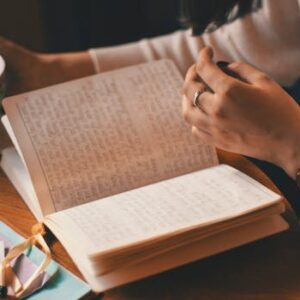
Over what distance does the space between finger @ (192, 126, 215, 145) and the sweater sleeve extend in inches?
11.1

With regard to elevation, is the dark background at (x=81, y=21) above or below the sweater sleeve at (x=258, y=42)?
below

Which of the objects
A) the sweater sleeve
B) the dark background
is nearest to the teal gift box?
the sweater sleeve

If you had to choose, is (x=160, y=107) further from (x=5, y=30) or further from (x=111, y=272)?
(x=5, y=30)

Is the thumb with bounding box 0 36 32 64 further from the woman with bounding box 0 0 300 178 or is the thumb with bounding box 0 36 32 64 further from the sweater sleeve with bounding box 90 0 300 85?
the sweater sleeve with bounding box 90 0 300 85

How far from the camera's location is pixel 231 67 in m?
0.82

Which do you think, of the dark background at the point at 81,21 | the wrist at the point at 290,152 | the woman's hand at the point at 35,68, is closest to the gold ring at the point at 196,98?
the wrist at the point at 290,152

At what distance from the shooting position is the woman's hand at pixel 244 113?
78 centimetres

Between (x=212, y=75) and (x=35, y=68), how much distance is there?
31 cm

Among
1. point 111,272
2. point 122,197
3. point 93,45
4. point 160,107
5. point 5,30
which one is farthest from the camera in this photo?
point 93,45

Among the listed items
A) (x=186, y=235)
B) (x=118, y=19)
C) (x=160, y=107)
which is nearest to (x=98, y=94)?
(x=160, y=107)

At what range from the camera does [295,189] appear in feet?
3.13

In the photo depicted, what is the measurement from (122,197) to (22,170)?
152 mm

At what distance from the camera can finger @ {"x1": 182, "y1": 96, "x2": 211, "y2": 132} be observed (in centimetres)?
82

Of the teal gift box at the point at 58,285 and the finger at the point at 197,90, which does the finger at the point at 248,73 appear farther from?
the teal gift box at the point at 58,285
